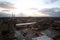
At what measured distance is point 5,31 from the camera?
2.76m

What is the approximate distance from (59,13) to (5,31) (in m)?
1.46

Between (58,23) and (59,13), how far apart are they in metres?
0.27

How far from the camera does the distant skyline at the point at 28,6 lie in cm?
285

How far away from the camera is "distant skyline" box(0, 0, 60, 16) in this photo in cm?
285

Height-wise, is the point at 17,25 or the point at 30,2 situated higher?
the point at 30,2

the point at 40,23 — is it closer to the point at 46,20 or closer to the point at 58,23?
the point at 46,20

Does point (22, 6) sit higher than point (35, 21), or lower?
higher

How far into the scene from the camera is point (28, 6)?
2918 mm

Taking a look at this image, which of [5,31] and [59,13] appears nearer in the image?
[5,31]

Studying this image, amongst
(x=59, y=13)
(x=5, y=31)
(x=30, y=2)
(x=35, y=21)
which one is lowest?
(x=5, y=31)

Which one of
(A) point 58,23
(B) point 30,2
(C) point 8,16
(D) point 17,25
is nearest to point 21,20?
(D) point 17,25

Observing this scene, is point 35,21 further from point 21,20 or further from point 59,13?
point 59,13

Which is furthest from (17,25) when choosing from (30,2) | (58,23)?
(58,23)

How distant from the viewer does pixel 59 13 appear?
2943 mm
